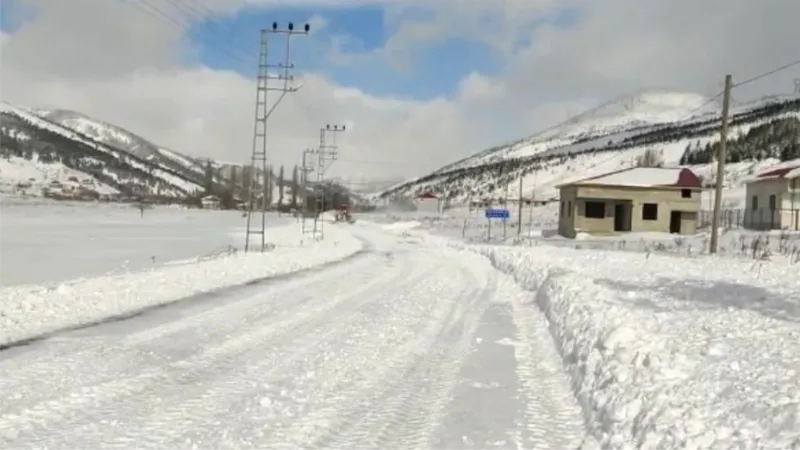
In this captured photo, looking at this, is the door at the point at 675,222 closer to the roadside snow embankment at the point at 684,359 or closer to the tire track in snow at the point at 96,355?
the roadside snow embankment at the point at 684,359

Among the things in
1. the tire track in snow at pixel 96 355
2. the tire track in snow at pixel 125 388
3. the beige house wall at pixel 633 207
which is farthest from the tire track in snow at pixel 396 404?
the beige house wall at pixel 633 207

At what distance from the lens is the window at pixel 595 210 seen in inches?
2514

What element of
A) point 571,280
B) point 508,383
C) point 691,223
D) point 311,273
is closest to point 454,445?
point 508,383

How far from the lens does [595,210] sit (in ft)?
210

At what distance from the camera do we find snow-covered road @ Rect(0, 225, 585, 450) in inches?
242

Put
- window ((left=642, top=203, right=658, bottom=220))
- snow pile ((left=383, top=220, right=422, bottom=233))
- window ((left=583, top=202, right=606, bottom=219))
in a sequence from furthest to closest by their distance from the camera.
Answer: snow pile ((left=383, top=220, right=422, bottom=233)) → window ((left=642, top=203, right=658, bottom=220)) → window ((left=583, top=202, right=606, bottom=219))

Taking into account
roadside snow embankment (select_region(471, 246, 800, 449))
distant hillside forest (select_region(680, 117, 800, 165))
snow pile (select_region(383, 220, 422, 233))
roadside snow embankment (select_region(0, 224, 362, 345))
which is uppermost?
distant hillside forest (select_region(680, 117, 800, 165))

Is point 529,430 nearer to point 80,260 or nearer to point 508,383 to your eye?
point 508,383

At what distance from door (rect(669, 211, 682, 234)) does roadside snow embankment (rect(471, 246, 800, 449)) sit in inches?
1918

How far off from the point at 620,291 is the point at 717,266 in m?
9.10

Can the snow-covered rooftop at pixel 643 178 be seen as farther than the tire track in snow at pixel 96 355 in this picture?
Yes

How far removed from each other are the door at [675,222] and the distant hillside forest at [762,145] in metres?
67.8

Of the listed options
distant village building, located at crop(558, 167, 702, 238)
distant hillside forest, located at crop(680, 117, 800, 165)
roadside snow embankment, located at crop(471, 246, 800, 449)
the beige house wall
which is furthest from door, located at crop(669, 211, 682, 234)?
distant hillside forest, located at crop(680, 117, 800, 165)

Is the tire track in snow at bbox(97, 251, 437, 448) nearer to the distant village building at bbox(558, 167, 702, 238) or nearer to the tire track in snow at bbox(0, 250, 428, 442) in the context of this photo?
the tire track in snow at bbox(0, 250, 428, 442)
